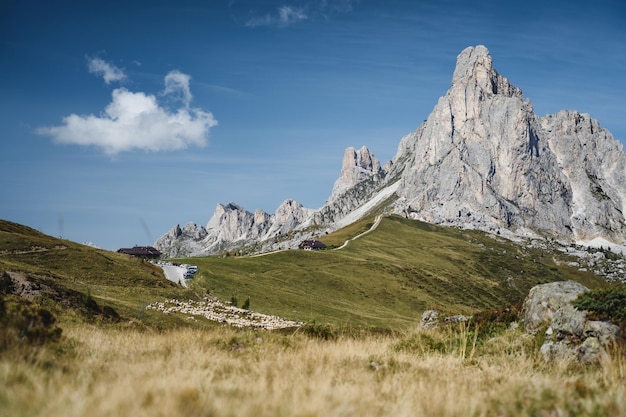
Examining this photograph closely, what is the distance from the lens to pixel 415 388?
8086 mm

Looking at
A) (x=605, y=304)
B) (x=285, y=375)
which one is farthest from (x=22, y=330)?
(x=605, y=304)

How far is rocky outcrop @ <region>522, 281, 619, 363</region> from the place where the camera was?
42.0ft

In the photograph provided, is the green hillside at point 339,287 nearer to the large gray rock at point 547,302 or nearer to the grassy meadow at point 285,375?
the large gray rock at point 547,302

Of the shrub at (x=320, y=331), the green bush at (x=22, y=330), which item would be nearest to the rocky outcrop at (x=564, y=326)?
the shrub at (x=320, y=331)

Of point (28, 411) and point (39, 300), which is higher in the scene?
point (28, 411)

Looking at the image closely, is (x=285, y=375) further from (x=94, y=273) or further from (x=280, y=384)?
(x=94, y=273)

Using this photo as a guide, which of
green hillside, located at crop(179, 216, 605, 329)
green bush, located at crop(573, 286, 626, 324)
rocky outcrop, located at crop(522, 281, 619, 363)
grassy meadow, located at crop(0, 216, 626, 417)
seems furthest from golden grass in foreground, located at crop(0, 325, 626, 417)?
green hillside, located at crop(179, 216, 605, 329)

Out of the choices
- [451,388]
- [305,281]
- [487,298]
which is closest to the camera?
[451,388]

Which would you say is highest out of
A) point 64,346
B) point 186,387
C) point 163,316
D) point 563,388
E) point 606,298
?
point 606,298

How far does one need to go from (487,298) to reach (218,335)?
19688 centimetres

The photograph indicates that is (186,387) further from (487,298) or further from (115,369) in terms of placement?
(487,298)

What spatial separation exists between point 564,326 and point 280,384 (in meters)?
10.8

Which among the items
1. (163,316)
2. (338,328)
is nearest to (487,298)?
(163,316)

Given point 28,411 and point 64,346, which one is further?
point 64,346
